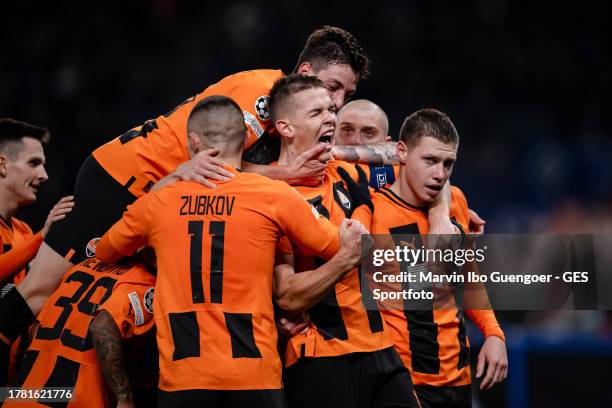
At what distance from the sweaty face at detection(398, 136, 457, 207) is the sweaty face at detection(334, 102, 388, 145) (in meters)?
1.03

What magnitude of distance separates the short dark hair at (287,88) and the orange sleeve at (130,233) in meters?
Answer: 0.80

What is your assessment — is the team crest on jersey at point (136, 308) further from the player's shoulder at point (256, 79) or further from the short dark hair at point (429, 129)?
the short dark hair at point (429, 129)

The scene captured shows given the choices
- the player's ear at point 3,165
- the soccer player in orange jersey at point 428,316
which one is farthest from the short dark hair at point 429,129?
the player's ear at point 3,165

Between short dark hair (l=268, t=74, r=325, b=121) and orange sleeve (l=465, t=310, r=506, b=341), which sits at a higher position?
short dark hair (l=268, t=74, r=325, b=121)

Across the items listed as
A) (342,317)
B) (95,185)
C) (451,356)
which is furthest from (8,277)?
(451,356)

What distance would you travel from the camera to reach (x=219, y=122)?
340 cm

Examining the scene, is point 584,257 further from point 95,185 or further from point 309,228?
point 95,185

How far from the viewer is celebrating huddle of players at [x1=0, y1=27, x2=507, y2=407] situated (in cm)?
310

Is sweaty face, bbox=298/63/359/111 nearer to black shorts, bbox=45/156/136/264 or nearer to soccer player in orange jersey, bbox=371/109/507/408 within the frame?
soccer player in orange jersey, bbox=371/109/507/408

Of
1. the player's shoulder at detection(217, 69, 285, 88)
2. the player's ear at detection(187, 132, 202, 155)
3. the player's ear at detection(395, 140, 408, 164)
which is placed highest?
the player's shoulder at detection(217, 69, 285, 88)

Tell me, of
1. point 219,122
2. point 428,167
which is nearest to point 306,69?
point 428,167

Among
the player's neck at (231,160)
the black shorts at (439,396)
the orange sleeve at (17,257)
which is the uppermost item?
the player's neck at (231,160)

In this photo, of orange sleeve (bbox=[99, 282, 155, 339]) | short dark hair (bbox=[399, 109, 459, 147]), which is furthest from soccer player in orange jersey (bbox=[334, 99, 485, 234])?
orange sleeve (bbox=[99, 282, 155, 339])

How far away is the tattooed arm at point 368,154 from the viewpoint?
420cm
